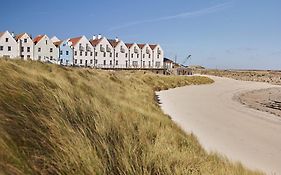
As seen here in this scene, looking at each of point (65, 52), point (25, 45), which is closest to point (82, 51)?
point (65, 52)

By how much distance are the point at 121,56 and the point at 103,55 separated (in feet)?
16.8

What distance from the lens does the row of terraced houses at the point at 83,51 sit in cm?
6209

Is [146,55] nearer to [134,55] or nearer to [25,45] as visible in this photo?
[134,55]

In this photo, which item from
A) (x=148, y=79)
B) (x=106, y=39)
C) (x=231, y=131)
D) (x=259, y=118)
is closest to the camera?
(x=231, y=131)

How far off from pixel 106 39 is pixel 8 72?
70652mm

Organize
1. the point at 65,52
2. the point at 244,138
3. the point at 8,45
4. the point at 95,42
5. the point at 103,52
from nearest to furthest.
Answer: the point at 244,138, the point at 8,45, the point at 65,52, the point at 103,52, the point at 95,42

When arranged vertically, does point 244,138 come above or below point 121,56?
below

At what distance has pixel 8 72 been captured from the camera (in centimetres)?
557

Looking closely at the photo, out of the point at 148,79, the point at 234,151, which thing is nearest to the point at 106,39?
the point at 148,79

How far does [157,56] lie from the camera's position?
84250 mm

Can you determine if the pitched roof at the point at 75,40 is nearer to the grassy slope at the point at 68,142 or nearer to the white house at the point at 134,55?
the white house at the point at 134,55

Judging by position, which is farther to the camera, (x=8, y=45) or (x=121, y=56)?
(x=121, y=56)

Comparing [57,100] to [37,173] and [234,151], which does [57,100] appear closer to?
[37,173]

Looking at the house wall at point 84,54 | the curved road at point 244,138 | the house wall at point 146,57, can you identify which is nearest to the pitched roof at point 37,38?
the house wall at point 84,54
